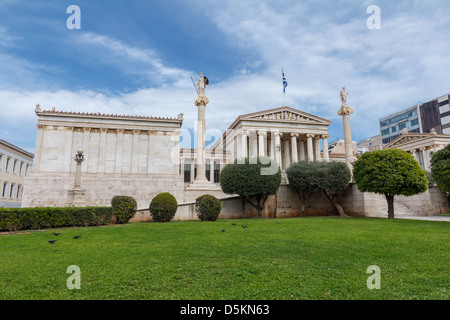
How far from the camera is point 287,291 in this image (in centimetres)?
499

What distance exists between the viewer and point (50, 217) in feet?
51.1

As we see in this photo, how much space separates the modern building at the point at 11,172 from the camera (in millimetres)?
41188

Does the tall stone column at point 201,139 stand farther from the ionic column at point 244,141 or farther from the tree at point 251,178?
the ionic column at point 244,141

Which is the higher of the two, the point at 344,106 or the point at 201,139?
the point at 344,106

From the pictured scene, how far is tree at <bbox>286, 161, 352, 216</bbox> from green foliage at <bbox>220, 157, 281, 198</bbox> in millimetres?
2883

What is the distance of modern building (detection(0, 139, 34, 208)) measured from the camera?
4119cm

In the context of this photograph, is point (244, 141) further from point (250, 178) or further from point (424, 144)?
point (424, 144)

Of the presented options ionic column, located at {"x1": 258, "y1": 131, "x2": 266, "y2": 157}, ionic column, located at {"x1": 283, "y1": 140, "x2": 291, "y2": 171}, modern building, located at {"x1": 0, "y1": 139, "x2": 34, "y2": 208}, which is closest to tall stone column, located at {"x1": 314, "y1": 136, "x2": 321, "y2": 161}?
ionic column, located at {"x1": 283, "y1": 140, "x2": 291, "y2": 171}

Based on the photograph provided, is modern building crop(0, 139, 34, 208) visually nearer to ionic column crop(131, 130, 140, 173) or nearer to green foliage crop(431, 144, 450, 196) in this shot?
ionic column crop(131, 130, 140, 173)

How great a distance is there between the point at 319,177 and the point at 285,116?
25.3 m

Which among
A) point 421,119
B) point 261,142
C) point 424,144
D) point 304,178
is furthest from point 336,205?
point 421,119

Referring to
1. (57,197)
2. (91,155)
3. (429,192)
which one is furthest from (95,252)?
(429,192)
